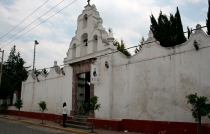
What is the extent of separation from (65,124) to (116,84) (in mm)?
4706

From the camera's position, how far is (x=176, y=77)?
10.1 m

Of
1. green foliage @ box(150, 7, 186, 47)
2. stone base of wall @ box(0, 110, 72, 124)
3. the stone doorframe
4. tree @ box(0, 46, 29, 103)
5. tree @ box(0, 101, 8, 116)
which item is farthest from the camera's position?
tree @ box(0, 46, 29, 103)

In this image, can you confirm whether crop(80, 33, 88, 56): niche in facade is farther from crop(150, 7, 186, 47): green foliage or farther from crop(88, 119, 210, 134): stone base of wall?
crop(150, 7, 186, 47): green foliage

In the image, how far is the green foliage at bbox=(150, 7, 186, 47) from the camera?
19.4m

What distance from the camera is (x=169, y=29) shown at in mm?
20578

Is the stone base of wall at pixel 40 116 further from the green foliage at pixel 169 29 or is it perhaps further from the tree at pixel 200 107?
the green foliage at pixel 169 29

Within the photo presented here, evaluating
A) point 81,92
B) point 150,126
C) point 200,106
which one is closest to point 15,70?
point 81,92

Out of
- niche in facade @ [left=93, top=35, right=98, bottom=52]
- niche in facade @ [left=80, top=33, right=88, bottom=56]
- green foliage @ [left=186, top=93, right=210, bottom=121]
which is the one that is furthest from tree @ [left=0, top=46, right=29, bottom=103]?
green foliage @ [left=186, top=93, right=210, bottom=121]

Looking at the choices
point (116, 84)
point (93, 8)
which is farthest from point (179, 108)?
point (93, 8)

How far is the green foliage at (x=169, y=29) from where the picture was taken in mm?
19438

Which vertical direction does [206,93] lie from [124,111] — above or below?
above

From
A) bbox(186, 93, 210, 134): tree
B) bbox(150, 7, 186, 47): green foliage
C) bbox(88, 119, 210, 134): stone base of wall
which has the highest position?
bbox(150, 7, 186, 47): green foliage

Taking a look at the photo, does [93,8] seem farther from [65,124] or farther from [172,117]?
[172,117]

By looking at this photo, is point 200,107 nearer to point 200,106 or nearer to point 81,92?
point 200,106
